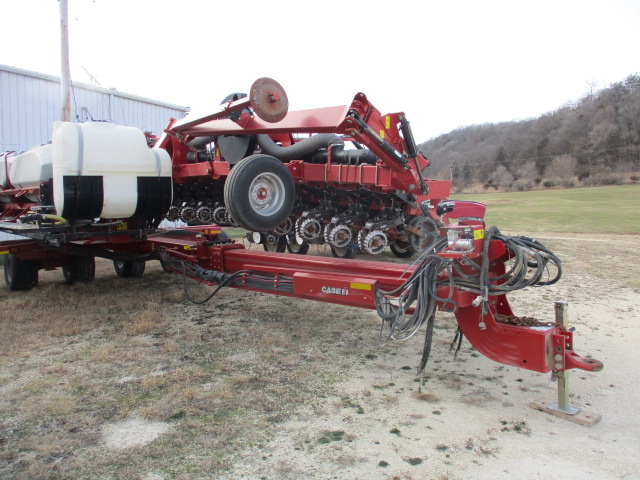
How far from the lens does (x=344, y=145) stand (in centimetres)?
842

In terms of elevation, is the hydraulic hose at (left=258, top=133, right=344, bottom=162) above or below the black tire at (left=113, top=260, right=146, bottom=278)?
above

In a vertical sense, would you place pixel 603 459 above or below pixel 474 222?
below

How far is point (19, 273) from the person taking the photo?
22.3 feet

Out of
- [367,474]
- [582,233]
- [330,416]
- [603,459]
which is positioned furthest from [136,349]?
[582,233]

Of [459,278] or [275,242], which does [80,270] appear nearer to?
[275,242]

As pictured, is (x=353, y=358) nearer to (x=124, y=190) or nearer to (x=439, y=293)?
(x=439, y=293)

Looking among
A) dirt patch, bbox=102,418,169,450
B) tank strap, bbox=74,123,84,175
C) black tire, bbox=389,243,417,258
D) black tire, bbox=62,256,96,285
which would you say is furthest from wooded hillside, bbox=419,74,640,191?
dirt patch, bbox=102,418,169,450

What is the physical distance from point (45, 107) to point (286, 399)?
36.1ft

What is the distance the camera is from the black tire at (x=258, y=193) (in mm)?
4855

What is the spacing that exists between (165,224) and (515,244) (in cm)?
1154

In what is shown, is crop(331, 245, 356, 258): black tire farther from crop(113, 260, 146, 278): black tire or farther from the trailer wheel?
the trailer wheel

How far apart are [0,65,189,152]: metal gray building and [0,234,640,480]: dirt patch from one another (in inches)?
237

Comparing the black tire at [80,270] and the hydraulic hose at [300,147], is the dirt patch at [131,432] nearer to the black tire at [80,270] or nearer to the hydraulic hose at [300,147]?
the hydraulic hose at [300,147]

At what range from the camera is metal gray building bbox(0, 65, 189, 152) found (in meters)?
10.9
